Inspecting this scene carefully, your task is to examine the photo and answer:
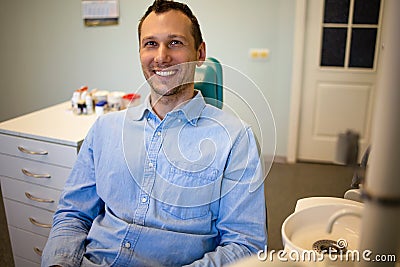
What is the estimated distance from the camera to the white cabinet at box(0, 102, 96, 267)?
1564mm

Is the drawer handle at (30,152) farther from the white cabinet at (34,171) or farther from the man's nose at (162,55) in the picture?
the man's nose at (162,55)

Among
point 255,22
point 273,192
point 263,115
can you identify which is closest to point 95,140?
point 263,115

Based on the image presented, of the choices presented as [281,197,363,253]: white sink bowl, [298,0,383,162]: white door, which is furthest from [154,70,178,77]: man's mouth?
[298,0,383,162]: white door

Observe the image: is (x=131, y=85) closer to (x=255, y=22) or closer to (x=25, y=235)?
(x=255, y=22)

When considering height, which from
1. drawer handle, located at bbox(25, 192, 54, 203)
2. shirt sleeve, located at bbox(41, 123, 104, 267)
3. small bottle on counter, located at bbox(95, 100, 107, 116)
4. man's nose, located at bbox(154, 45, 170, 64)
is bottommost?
drawer handle, located at bbox(25, 192, 54, 203)

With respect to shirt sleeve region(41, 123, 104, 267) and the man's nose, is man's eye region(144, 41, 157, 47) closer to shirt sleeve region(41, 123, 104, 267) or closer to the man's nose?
the man's nose

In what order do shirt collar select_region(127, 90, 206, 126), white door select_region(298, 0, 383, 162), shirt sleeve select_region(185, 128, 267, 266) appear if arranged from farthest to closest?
white door select_region(298, 0, 383, 162) → shirt collar select_region(127, 90, 206, 126) → shirt sleeve select_region(185, 128, 267, 266)

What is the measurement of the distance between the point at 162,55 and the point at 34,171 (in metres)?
0.89

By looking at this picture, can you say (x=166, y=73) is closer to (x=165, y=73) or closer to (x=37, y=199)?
(x=165, y=73)

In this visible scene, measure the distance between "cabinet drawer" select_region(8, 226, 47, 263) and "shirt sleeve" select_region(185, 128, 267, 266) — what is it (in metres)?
0.99

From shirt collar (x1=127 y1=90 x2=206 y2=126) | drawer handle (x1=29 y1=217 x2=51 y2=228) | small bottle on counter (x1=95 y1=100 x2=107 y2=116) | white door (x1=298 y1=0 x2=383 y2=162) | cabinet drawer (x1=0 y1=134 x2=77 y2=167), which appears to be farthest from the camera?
white door (x1=298 y1=0 x2=383 y2=162)

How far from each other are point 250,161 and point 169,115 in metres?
0.28

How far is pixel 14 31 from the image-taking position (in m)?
3.55

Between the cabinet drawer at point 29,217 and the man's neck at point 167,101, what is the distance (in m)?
0.80
